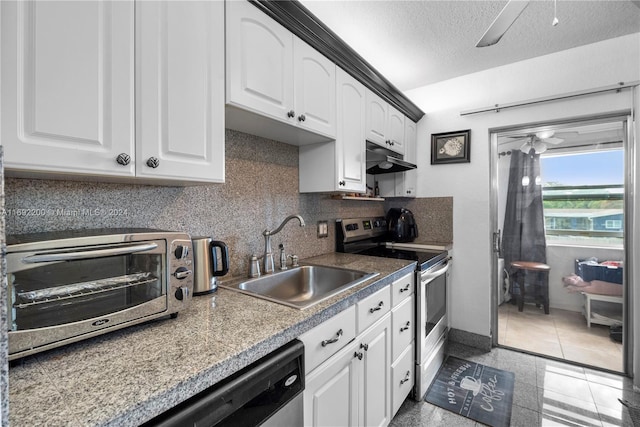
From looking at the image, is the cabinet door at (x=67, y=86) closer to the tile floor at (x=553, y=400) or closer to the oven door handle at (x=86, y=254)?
the oven door handle at (x=86, y=254)

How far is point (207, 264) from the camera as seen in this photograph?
47.5 inches

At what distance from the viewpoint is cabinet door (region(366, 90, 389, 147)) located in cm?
210

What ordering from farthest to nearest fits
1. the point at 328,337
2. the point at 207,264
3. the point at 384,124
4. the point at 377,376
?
the point at 384,124 < the point at 377,376 < the point at 207,264 < the point at 328,337

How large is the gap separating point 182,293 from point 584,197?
2.95 m

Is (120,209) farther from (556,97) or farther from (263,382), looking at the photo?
(556,97)

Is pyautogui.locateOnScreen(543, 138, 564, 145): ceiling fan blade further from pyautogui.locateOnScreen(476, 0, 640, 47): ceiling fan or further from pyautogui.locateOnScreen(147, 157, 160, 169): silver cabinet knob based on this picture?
pyautogui.locateOnScreen(147, 157, 160, 169): silver cabinet knob

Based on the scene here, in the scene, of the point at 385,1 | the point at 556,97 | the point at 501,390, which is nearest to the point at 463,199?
the point at 556,97

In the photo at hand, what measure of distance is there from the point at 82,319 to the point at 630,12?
3260mm

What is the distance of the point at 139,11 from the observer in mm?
865

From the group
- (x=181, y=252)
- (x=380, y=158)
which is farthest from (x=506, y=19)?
(x=181, y=252)

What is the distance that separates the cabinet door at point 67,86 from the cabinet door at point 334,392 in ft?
3.13

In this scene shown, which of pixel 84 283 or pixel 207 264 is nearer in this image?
pixel 84 283

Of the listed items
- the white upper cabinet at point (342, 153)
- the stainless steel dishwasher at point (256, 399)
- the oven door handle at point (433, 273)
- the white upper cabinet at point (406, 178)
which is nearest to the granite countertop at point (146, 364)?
the stainless steel dishwasher at point (256, 399)

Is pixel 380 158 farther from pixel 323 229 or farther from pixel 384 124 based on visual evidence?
pixel 323 229
